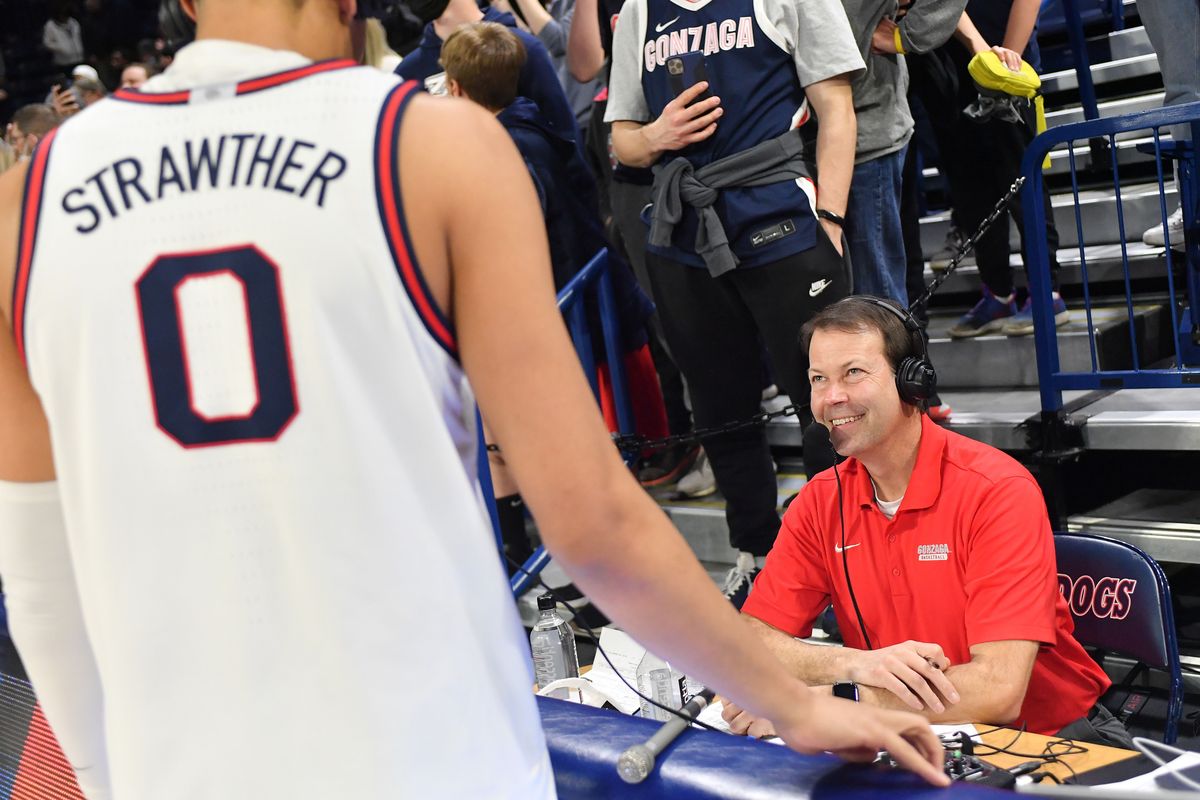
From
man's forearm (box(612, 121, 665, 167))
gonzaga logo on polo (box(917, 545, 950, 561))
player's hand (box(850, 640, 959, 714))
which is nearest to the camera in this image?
player's hand (box(850, 640, 959, 714))

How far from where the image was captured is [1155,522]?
12.5ft

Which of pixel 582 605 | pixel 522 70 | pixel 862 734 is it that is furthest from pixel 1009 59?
pixel 862 734

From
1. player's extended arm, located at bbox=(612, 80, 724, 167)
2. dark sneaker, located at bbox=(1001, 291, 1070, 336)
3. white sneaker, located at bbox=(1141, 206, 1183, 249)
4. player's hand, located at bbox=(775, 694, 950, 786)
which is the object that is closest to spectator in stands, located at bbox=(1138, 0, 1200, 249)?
white sneaker, located at bbox=(1141, 206, 1183, 249)

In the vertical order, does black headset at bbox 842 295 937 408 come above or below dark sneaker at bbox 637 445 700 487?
above

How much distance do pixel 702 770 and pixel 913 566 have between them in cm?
129

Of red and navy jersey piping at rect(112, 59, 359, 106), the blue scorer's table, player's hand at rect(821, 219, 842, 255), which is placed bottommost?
the blue scorer's table

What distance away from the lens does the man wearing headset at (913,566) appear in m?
2.33

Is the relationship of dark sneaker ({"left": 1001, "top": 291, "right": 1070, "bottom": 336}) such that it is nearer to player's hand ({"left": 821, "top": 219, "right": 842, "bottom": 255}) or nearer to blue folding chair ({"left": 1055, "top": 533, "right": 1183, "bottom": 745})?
player's hand ({"left": 821, "top": 219, "right": 842, "bottom": 255})

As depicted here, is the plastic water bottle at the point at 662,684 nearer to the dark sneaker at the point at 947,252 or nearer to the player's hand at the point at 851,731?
the player's hand at the point at 851,731

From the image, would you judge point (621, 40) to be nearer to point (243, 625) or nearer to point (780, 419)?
point (780, 419)

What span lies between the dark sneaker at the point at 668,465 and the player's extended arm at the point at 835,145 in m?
1.56

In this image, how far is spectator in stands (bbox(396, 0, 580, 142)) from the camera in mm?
4148

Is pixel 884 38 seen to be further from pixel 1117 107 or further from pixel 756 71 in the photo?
pixel 1117 107

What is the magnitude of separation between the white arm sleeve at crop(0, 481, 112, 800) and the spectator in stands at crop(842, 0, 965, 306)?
117 inches
